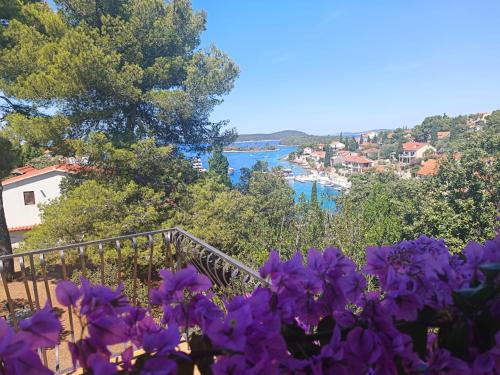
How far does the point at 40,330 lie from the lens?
30 centimetres

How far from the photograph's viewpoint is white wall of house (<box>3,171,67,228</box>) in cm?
1588

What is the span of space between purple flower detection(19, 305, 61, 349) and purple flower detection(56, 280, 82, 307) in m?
0.03

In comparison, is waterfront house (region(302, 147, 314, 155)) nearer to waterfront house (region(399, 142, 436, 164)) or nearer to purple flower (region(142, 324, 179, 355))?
waterfront house (region(399, 142, 436, 164))

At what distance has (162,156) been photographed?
9508mm

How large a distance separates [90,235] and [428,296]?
9.16 meters

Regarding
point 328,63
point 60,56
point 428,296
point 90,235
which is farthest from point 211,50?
point 328,63

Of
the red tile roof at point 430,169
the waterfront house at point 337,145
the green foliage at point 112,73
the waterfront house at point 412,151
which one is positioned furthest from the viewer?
the waterfront house at point 337,145

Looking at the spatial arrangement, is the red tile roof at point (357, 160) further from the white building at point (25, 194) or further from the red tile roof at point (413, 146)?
the white building at point (25, 194)

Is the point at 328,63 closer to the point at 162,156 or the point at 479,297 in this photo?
the point at 162,156

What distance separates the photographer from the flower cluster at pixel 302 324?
1.01ft

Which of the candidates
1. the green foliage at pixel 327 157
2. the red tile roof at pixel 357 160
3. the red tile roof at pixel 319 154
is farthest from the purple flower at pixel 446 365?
the red tile roof at pixel 319 154

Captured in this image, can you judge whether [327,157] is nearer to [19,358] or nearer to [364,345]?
[364,345]

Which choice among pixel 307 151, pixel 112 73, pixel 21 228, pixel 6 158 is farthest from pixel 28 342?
pixel 307 151

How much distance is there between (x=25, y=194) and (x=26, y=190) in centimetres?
19
